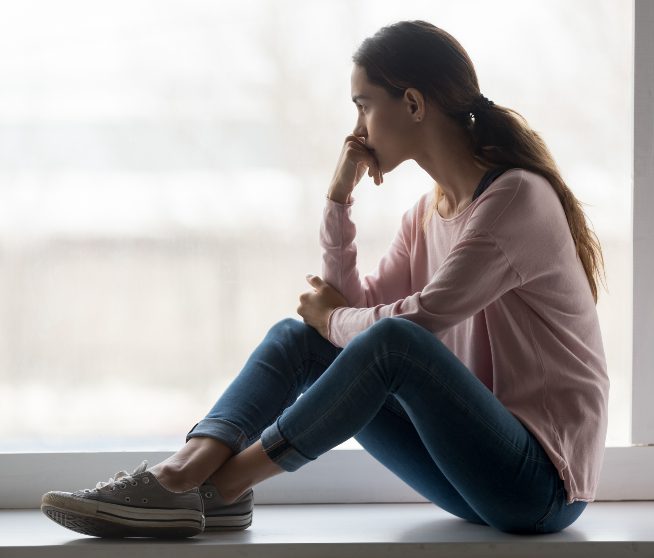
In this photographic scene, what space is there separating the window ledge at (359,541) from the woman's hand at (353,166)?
25.6 inches

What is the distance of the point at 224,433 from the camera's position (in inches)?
62.9

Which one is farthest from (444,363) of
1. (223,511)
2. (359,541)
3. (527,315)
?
(223,511)

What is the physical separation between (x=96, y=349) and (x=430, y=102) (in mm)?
916

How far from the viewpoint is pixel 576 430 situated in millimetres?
1568

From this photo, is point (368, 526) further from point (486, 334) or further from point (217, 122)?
point (217, 122)

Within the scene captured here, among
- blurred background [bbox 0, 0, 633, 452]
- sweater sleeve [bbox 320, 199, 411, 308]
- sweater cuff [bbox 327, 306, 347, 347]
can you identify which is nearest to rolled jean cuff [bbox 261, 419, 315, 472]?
sweater cuff [bbox 327, 306, 347, 347]

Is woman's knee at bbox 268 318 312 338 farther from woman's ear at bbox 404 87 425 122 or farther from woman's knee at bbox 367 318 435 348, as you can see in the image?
woman's ear at bbox 404 87 425 122

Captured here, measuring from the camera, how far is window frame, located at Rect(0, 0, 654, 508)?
1.97m

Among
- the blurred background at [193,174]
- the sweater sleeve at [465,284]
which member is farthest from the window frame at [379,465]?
the sweater sleeve at [465,284]

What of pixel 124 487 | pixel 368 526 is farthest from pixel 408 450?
pixel 124 487

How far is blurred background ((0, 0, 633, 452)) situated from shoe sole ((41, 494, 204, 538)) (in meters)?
0.51

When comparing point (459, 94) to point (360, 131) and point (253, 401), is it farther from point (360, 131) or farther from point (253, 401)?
point (253, 401)

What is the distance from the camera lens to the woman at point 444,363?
4.86ft

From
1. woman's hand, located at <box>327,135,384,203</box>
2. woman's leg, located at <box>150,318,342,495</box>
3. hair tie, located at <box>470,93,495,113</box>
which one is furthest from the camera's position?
woman's hand, located at <box>327,135,384,203</box>
